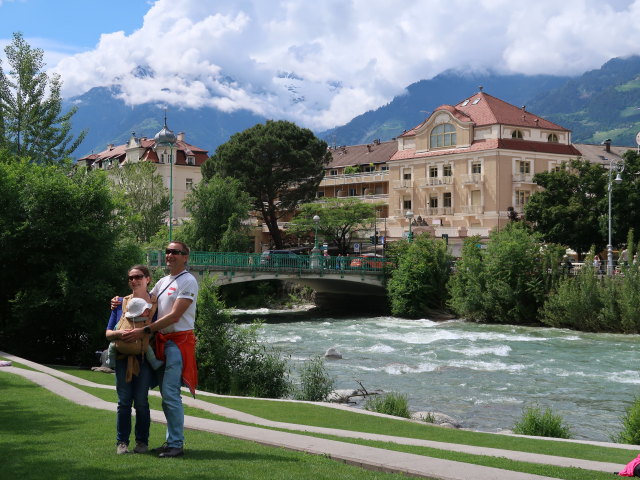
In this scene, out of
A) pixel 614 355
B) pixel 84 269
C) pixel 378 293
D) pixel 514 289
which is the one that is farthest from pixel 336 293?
pixel 84 269

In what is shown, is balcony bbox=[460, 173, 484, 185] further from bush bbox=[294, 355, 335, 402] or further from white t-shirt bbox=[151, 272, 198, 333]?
white t-shirt bbox=[151, 272, 198, 333]

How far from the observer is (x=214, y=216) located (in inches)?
2493

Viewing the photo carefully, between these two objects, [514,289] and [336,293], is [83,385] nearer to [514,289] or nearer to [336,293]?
[514,289]

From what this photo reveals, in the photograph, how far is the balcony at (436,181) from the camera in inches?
2946

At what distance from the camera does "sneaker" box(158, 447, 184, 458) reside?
27.6 ft

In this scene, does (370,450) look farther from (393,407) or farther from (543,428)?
(393,407)

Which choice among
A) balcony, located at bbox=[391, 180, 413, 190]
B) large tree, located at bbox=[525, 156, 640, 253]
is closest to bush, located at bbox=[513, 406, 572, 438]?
large tree, located at bbox=[525, 156, 640, 253]

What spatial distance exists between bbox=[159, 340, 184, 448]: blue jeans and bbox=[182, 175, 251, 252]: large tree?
53.7 meters

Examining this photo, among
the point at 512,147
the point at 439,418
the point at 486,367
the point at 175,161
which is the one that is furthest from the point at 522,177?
the point at 439,418

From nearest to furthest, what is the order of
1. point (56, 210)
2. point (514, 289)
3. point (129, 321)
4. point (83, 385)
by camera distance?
point (129, 321) < point (83, 385) < point (56, 210) < point (514, 289)

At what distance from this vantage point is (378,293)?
5944 cm

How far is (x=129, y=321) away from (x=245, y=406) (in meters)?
7.58

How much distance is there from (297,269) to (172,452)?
146 feet

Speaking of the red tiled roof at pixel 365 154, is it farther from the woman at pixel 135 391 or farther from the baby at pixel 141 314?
the baby at pixel 141 314
